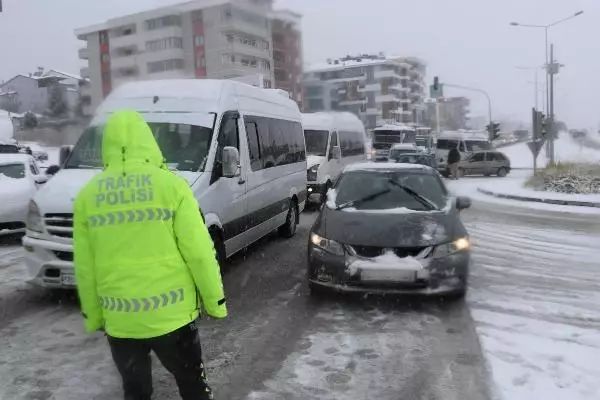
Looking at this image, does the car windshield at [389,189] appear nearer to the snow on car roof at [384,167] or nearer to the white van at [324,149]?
the snow on car roof at [384,167]

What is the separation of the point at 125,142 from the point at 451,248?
13.5 feet

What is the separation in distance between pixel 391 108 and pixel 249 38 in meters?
69.8

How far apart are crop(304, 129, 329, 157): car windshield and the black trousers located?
44.6 ft

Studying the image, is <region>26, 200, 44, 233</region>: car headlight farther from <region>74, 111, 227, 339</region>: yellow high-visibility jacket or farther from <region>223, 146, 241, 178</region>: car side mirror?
<region>74, 111, 227, 339</region>: yellow high-visibility jacket

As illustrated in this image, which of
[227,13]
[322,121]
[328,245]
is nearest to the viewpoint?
[328,245]

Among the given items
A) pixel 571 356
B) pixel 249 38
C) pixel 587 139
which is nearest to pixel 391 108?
pixel 587 139

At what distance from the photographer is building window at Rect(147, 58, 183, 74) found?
14.7 m

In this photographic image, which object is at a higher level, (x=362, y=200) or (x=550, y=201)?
(x=362, y=200)

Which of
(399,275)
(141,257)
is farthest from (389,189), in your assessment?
(141,257)

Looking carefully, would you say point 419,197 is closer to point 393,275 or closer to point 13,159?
point 393,275

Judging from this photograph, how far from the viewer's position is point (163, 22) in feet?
54.4

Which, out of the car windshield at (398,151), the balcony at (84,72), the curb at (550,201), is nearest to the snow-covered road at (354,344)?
the balcony at (84,72)

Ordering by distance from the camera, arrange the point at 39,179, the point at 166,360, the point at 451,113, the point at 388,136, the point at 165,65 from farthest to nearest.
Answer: the point at 451,113
the point at 388,136
the point at 165,65
the point at 39,179
the point at 166,360

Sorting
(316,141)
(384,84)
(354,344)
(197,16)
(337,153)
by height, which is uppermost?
(384,84)
